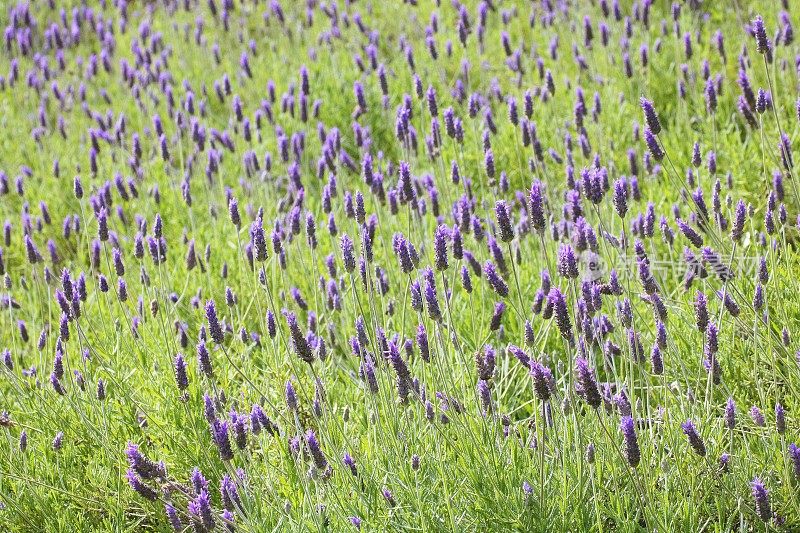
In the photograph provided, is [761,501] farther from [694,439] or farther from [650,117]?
[650,117]

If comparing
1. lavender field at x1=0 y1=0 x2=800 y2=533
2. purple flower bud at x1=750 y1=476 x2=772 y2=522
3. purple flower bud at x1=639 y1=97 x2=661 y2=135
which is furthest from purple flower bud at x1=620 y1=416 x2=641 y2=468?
purple flower bud at x1=639 y1=97 x2=661 y2=135

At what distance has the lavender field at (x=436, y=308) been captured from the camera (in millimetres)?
2211

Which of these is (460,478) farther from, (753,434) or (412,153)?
(412,153)

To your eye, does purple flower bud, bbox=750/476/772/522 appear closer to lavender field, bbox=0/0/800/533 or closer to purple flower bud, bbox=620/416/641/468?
lavender field, bbox=0/0/800/533

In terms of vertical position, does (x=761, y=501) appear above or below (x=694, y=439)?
below

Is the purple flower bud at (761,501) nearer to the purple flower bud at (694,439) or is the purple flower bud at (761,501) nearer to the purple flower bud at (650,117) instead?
the purple flower bud at (694,439)

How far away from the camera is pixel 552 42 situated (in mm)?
4738

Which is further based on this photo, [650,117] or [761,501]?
[650,117]

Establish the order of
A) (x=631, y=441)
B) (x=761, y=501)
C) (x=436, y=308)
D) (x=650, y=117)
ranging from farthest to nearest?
(x=650, y=117) → (x=436, y=308) → (x=761, y=501) → (x=631, y=441)

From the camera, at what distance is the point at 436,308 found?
2.10 metres

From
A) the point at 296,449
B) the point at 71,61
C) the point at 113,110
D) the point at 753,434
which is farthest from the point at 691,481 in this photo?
the point at 71,61

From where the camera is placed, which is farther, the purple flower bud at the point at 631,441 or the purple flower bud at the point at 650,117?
the purple flower bud at the point at 650,117

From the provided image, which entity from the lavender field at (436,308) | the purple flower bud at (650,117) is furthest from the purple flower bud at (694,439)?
the purple flower bud at (650,117)

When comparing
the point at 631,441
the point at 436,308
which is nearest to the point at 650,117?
the point at 436,308
